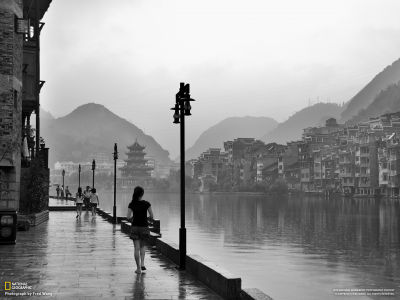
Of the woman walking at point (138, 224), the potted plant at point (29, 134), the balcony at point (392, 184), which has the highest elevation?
the potted plant at point (29, 134)

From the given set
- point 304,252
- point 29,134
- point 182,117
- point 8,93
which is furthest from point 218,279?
point 29,134

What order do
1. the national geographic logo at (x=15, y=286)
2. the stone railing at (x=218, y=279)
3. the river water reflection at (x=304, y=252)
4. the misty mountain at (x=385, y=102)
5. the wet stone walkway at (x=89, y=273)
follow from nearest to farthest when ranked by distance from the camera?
the stone railing at (x=218, y=279) < the wet stone walkway at (x=89, y=273) < the national geographic logo at (x=15, y=286) < the river water reflection at (x=304, y=252) < the misty mountain at (x=385, y=102)

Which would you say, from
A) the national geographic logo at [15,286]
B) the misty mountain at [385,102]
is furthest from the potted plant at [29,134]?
the misty mountain at [385,102]

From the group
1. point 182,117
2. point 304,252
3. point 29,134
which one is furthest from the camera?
point 29,134

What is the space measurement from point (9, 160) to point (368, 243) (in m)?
24.3

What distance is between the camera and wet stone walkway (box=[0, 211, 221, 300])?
34.2 feet

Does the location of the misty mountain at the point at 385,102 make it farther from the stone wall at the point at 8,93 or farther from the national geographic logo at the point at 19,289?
the national geographic logo at the point at 19,289

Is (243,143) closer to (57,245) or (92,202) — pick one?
(92,202)

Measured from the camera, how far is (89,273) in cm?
1276

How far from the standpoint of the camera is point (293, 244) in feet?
119

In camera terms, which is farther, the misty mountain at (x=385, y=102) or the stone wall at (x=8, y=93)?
the misty mountain at (x=385, y=102)

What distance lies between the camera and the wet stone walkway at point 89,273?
10430mm

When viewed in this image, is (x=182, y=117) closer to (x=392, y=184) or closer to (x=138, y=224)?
(x=138, y=224)

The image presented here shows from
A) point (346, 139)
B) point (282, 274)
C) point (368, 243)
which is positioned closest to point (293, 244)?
point (368, 243)
